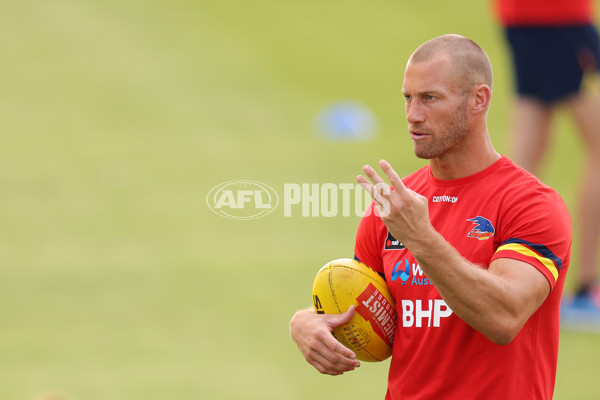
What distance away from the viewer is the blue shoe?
7070 millimetres

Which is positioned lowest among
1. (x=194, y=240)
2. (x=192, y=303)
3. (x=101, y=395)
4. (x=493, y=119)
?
(x=101, y=395)

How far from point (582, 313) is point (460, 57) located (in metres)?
4.19

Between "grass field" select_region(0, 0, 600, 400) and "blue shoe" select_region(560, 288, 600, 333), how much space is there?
225mm

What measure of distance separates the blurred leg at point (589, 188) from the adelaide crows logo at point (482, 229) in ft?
13.1

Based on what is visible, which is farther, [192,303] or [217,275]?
[217,275]

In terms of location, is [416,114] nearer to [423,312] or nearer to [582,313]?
[423,312]

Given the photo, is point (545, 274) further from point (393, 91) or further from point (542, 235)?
point (393, 91)

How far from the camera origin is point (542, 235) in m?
3.31

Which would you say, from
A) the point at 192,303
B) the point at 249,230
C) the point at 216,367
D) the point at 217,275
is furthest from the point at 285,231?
the point at 216,367

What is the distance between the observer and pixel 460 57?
3.53 m

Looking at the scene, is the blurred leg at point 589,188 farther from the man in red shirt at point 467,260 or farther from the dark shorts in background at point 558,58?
the man in red shirt at point 467,260

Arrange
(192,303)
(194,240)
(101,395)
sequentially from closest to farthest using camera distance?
(101,395)
(192,303)
(194,240)

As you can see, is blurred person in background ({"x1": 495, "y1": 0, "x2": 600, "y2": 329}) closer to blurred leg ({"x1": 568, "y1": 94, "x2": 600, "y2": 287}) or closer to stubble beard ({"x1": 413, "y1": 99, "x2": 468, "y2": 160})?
blurred leg ({"x1": 568, "y1": 94, "x2": 600, "y2": 287})

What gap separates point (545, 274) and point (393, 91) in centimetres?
1089
